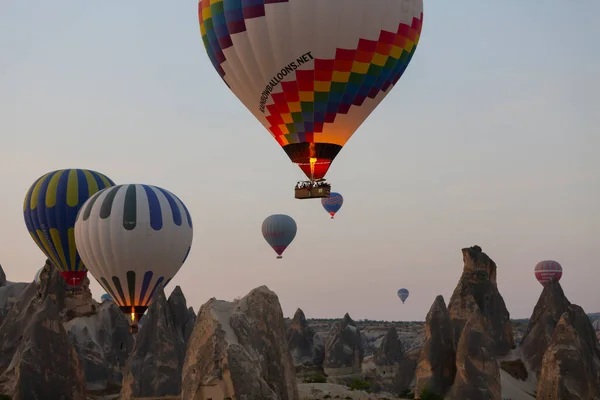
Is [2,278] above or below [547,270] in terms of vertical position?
below

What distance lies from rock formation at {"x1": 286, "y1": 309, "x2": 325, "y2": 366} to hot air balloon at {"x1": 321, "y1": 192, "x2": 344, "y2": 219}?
14.3 meters

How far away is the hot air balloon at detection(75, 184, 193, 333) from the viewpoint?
113 feet

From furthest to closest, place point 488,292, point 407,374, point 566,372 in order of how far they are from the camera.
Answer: point 488,292, point 407,374, point 566,372


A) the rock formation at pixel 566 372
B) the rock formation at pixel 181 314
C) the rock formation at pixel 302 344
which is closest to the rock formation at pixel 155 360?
the rock formation at pixel 181 314

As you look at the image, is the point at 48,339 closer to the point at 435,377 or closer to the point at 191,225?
the point at 191,225

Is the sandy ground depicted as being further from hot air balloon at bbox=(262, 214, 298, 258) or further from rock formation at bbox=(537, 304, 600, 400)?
hot air balloon at bbox=(262, 214, 298, 258)

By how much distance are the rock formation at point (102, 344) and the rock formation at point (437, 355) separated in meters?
17.3

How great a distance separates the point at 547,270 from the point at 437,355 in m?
48.5

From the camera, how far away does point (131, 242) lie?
34438 mm

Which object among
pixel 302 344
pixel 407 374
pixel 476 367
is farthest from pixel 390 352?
pixel 476 367

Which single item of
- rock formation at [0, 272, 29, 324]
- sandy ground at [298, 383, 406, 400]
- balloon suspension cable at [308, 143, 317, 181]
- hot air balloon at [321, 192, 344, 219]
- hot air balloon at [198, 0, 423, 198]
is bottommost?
sandy ground at [298, 383, 406, 400]

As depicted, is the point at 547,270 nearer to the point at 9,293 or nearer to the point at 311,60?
the point at 9,293

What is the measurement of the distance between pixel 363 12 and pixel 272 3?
10.2 ft

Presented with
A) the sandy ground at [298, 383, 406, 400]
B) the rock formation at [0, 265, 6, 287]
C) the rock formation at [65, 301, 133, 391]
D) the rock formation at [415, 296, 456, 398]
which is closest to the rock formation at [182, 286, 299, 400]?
the sandy ground at [298, 383, 406, 400]
